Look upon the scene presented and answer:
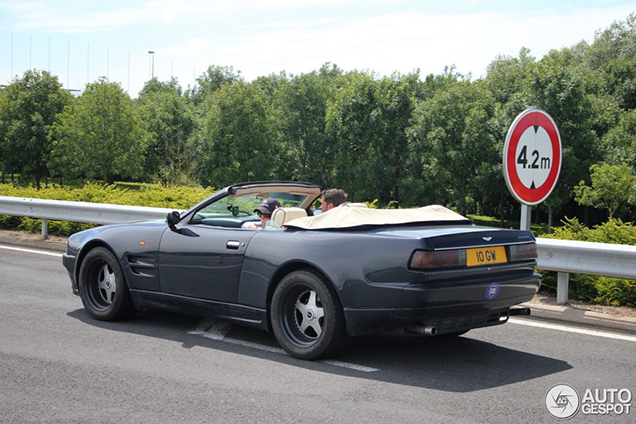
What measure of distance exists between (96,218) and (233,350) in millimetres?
7137

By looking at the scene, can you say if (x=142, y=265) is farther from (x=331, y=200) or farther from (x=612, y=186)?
(x=612, y=186)

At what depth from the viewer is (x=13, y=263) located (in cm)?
1062

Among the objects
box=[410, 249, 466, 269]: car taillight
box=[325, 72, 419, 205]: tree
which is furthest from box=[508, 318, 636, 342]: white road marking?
box=[325, 72, 419, 205]: tree

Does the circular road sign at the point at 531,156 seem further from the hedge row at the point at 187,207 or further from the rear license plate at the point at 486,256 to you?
the rear license plate at the point at 486,256

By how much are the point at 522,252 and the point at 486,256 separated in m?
0.48

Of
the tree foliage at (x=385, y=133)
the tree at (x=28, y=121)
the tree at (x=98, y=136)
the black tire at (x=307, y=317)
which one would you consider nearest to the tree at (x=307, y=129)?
the tree foliage at (x=385, y=133)

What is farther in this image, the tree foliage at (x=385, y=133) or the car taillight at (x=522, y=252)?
the tree foliage at (x=385, y=133)

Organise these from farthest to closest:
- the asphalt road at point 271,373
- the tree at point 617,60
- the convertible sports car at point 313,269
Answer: the tree at point 617,60, the convertible sports car at point 313,269, the asphalt road at point 271,373

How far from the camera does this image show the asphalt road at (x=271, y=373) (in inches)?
176

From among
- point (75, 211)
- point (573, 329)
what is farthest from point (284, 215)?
point (75, 211)

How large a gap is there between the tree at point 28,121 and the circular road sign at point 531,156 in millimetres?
61503

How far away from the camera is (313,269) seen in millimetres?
Answer: 5676

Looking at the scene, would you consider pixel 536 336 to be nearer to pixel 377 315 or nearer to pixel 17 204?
pixel 377 315

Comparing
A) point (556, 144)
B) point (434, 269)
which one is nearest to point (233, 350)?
point (434, 269)
